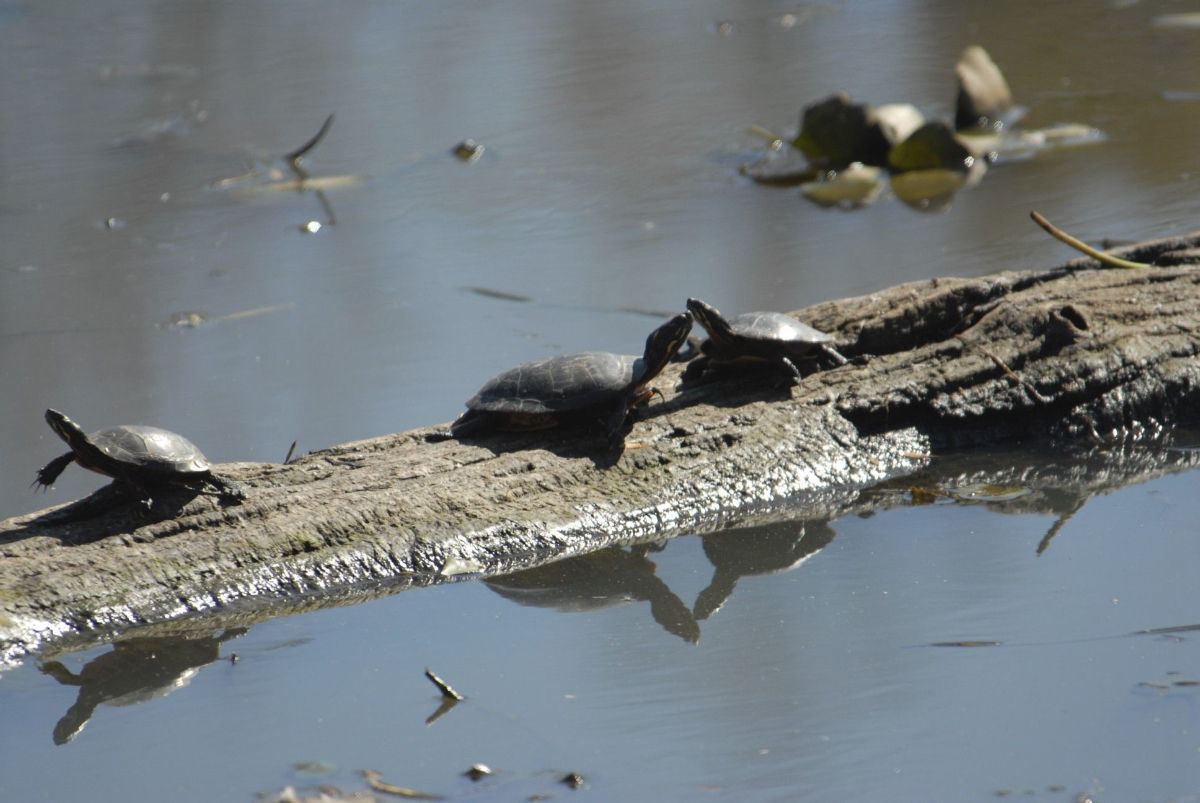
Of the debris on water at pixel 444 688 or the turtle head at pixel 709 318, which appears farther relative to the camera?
the turtle head at pixel 709 318

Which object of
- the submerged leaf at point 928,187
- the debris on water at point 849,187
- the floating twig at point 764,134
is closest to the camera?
the submerged leaf at point 928,187

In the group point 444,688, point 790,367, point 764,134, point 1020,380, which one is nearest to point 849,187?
point 764,134

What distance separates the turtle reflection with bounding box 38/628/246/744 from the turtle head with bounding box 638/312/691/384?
1.45 m

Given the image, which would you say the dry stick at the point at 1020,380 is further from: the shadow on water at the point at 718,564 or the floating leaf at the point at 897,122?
the floating leaf at the point at 897,122

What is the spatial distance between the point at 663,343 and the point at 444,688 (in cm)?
149

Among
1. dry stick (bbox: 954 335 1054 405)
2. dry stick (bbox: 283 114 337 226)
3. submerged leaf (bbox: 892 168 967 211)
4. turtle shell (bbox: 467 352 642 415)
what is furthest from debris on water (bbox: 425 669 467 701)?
dry stick (bbox: 283 114 337 226)

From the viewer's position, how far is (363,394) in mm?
5109

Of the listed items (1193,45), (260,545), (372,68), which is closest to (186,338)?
(260,545)

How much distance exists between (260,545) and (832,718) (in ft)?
5.47

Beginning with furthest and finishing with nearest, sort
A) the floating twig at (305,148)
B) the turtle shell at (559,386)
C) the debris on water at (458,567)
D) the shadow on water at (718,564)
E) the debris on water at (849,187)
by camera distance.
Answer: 1. the floating twig at (305,148)
2. the debris on water at (849,187)
3. the turtle shell at (559,386)
4. the debris on water at (458,567)
5. the shadow on water at (718,564)

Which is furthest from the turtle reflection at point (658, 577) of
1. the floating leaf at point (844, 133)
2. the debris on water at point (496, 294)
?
the floating leaf at point (844, 133)

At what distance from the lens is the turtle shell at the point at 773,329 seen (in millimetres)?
4047

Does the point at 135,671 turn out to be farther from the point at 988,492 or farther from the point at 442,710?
the point at 988,492

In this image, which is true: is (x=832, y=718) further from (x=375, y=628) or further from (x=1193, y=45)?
(x=1193, y=45)
